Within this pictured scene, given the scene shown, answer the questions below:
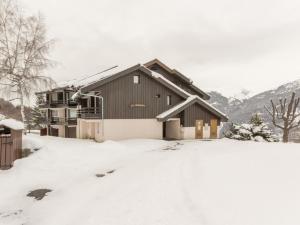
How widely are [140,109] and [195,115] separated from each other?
24.4 ft

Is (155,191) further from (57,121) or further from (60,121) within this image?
(57,121)

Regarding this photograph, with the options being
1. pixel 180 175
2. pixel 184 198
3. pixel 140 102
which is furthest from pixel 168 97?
pixel 184 198

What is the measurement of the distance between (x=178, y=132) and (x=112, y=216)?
83.7ft

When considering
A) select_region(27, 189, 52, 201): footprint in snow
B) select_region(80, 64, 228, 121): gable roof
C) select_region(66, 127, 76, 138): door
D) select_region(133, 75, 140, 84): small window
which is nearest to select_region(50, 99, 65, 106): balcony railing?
select_region(66, 127, 76, 138): door

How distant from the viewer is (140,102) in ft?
105

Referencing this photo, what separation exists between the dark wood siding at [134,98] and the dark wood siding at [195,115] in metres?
2.41

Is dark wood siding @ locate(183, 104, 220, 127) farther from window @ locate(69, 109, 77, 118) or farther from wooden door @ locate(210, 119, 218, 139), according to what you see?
window @ locate(69, 109, 77, 118)

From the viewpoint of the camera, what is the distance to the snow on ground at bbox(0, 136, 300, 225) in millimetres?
8539

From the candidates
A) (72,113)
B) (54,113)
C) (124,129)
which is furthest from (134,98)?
(54,113)

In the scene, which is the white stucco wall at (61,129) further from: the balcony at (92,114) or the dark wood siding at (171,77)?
the dark wood siding at (171,77)

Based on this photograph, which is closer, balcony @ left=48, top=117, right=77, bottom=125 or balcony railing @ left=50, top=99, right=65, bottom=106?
balcony @ left=48, top=117, right=77, bottom=125

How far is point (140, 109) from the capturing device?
1252 inches

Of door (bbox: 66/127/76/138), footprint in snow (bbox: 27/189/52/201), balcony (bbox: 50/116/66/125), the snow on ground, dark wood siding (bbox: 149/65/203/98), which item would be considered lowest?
footprint in snow (bbox: 27/189/52/201)

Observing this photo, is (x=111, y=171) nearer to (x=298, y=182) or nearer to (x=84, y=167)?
(x=84, y=167)
